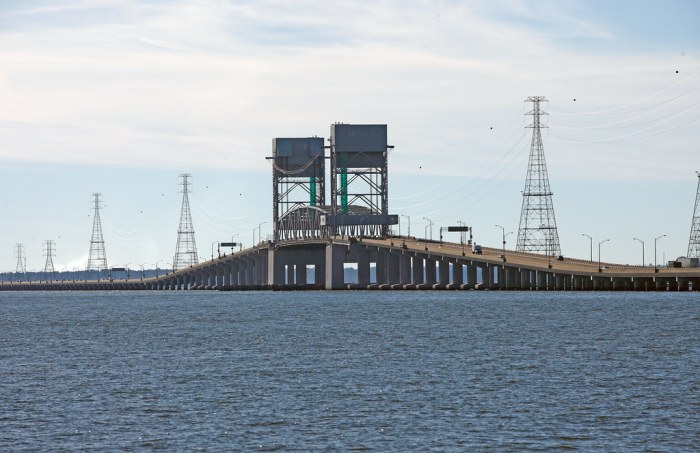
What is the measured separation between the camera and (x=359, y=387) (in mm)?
63781

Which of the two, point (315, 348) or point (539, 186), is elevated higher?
point (539, 186)

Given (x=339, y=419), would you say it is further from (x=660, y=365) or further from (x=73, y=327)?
(x=73, y=327)

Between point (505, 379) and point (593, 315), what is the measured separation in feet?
221

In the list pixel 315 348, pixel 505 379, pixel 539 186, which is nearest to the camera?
pixel 505 379

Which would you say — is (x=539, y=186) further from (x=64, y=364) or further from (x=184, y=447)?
(x=184, y=447)

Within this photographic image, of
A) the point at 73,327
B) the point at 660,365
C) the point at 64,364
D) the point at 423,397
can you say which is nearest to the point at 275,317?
the point at 73,327

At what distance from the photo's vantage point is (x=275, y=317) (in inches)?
5635

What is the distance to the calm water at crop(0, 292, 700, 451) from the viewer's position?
48312mm

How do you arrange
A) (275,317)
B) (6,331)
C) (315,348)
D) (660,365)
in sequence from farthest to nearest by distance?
(275,317) < (6,331) < (315,348) < (660,365)

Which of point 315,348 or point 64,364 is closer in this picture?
point 64,364

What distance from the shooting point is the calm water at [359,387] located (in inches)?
1902

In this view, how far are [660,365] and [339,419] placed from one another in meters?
27.6

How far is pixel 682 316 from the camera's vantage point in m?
127

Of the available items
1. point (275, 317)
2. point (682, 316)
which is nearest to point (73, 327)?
point (275, 317)
